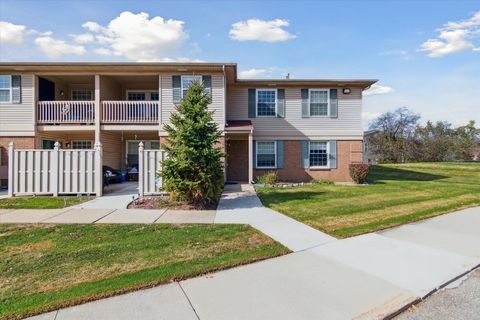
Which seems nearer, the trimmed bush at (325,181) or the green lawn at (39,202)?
the green lawn at (39,202)

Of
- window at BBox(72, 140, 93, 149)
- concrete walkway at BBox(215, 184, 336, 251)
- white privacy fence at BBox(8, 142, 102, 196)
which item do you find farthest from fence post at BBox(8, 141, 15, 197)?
window at BBox(72, 140, 93, 149)

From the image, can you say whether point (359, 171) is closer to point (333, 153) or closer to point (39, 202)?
point (333, 153)

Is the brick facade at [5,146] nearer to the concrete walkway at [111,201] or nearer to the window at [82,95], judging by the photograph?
the window at [82,95]

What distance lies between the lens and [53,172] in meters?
11.3

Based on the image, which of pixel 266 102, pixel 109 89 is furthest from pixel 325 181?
pixel 109 89

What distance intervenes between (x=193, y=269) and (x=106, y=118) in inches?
516

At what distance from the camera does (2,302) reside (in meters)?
→ 3.67

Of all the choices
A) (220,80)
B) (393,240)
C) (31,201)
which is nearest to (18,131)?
(31,201)

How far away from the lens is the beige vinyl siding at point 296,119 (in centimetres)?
1770

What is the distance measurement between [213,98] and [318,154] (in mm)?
6701

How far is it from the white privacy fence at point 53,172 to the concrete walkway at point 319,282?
7.33 meters

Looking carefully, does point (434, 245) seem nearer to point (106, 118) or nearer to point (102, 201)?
point (102, 201)

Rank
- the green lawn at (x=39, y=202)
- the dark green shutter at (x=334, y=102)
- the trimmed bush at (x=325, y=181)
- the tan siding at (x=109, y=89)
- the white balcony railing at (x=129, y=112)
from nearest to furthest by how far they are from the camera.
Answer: the green lawn at (x=39, y=202), the white balcony railing at (x=129, y=112), the tan siding at (x=109, y=89), the trimmed bush at (x=325, y=181), the dark green shutter at (x=334, y=102)

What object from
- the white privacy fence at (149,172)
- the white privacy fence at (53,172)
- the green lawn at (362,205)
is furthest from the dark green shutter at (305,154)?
the white privacy fence at (53,172)
